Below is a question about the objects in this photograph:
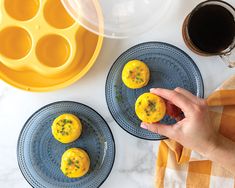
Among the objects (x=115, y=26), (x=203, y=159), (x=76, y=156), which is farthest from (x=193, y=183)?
(x=115, y=26)

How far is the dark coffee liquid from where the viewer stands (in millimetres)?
983

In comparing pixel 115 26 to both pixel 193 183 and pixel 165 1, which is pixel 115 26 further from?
pixel 193 183

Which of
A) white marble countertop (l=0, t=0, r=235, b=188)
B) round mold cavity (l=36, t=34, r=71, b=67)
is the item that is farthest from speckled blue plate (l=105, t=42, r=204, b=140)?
round mold cavity (l=36, t=34, r=71, b=67)

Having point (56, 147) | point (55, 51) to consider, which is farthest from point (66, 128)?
point (55, 51)

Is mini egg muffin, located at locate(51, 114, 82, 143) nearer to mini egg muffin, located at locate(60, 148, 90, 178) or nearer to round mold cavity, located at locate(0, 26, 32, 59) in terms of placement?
mini egg muffin, located at locate(60, 148, 90, 178)

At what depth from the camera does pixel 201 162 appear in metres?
1.01

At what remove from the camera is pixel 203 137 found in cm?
92

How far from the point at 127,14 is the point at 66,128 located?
0.31 metres

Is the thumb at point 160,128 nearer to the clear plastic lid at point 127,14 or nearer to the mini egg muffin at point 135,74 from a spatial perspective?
the mini egg muffin at point 135,74

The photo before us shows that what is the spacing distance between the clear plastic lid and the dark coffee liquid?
9 cm

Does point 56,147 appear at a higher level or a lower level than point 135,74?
lower

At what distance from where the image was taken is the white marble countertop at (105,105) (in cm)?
104

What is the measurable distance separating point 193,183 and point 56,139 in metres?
0.34

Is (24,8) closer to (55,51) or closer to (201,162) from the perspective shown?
(55,51)
